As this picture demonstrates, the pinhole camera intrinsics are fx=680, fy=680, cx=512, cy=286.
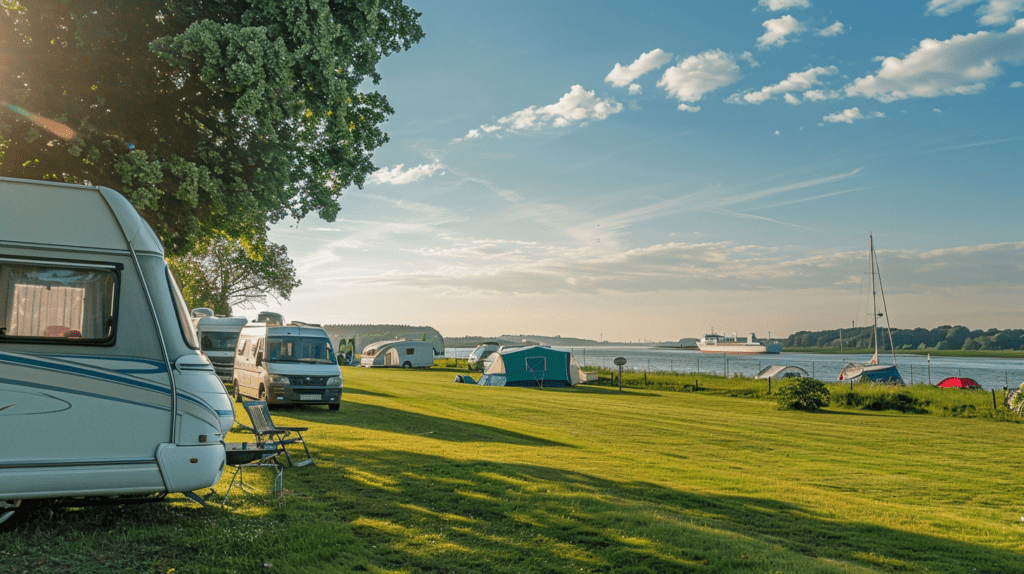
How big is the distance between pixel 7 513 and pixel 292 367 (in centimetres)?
1222

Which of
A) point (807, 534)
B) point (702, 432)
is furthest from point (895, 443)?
point (807, 534)

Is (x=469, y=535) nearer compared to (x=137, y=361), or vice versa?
(x=137, y=361)

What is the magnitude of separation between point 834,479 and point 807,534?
546cm

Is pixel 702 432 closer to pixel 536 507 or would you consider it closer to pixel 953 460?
pixel 953 460

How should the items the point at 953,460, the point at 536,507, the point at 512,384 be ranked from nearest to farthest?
the point at 536,507
the point at 953,460
the point at 512,384

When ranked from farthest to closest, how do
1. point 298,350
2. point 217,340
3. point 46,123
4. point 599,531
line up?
1. point 217,340
2. point 298,350
3. point 46,123
4. point 599,531

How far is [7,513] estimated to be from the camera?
5680mm

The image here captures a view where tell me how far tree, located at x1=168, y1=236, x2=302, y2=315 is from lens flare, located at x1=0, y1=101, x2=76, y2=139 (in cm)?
2983

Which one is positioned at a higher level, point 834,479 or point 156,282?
point 156,282

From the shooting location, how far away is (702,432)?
752 inches

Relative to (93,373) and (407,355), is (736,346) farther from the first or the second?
(93,373)

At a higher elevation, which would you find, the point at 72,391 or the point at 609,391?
the point at 72,391

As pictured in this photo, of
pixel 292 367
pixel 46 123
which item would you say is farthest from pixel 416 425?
pixel 46 123

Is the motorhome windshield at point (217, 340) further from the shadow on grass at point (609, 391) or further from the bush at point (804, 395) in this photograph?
the bush at point (804, 395)
